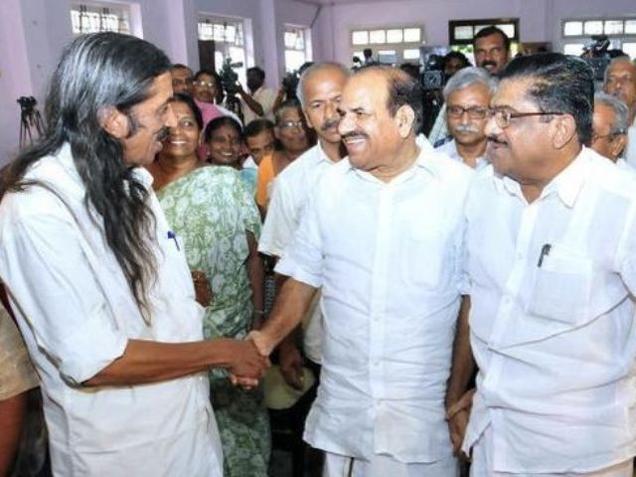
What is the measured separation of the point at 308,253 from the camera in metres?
1.90

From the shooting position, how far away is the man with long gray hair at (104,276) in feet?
4.16

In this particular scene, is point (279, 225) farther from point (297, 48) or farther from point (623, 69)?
point (297, 48)

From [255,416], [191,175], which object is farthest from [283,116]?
[255,416]

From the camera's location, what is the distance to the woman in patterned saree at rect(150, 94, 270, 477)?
241cm

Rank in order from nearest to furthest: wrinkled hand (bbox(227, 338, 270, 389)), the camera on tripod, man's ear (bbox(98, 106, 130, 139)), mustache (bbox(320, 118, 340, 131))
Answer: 1. man's ear (bbox(98, 106, 130, 139))
2. wrinkled hand (bbox(227, 338, 270, 389))
3. mustache (bbox(320, 118, 340, 131))
4. the camera on tripod

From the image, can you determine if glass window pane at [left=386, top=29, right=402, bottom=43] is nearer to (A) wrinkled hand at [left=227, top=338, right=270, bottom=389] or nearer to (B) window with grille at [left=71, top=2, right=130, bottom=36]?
(B) window with grille at [left=71, top=2, right=130, bottom=36]

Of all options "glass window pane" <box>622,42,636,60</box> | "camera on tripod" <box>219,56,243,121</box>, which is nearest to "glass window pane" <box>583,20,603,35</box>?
"glass window pane" <box>622,42,636,60</box>

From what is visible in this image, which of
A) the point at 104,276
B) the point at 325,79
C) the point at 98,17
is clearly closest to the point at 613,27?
the point at 98,17

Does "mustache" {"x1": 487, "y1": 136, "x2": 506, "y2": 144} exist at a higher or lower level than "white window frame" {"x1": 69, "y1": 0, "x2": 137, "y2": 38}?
lower

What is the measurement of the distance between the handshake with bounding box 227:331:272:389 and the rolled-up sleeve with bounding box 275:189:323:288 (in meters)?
0.22

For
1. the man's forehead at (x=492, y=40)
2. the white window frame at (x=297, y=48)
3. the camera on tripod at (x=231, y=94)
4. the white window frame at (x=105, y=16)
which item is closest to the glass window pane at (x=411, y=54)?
the white window frame at (x=297, y=48)

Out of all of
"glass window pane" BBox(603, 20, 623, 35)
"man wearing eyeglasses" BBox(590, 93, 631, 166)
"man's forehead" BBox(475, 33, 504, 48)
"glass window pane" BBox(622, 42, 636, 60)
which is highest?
"glass window pane" BBox(603, 20, 623, 35)

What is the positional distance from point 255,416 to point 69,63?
179 centimetres

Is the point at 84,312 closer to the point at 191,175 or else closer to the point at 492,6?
the point at 191,175
